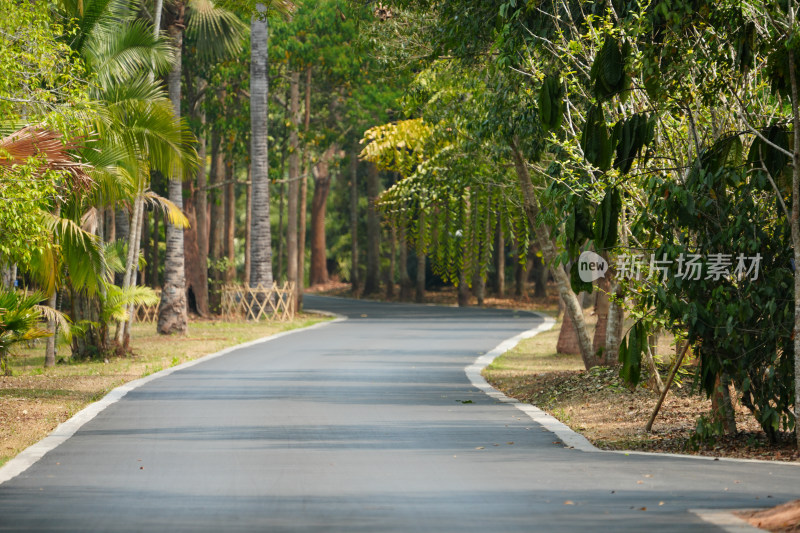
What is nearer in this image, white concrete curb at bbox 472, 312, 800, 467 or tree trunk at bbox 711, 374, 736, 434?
white concrete curb at bbox 472, 312, 800, 467

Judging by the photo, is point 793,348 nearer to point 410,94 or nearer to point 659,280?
point 659,280

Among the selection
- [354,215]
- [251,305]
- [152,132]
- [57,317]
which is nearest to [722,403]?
[152,132]

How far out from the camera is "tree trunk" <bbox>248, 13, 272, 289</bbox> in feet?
116

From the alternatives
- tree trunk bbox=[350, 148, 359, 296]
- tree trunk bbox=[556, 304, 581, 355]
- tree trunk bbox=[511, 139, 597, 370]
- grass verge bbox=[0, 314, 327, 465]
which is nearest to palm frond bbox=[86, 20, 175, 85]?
grass verge bbox=[0, 314, 327, 465]

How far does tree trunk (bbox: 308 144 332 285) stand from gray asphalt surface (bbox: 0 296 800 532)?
51.3 m

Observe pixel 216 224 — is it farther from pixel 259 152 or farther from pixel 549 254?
pixel 549 254

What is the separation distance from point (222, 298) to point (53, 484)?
99.5 feet

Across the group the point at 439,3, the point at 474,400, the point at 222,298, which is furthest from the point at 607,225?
the point at 222,298

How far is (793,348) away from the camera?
→ 10.5 meters

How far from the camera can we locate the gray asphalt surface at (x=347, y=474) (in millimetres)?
7426

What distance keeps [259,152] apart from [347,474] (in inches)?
1081

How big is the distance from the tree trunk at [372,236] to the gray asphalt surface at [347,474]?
118 ft

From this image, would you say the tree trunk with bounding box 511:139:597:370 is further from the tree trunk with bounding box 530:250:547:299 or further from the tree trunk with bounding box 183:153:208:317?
the tree trunk with bounding box 530:250:547:299

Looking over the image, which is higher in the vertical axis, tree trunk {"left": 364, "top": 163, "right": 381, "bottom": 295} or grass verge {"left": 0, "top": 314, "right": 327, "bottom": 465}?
tree trunk {"left": 364, "top": 163, "right": 381, "bottom": 295}
